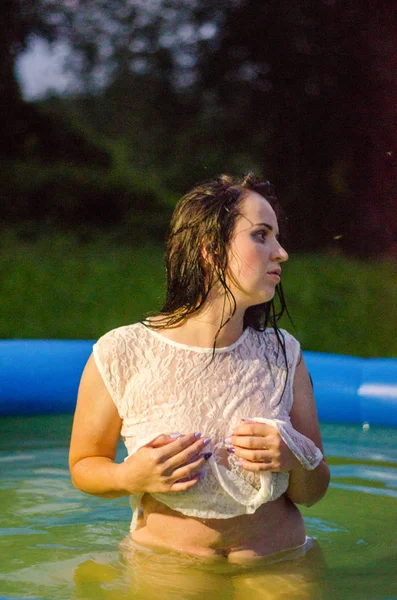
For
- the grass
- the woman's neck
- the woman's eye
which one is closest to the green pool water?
the woman's neck

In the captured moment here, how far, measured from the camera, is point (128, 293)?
8773mm

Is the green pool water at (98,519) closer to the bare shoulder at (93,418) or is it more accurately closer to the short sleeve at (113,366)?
the bare shoulder at (93,418)

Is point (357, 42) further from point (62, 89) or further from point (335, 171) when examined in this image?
point (62, 89)

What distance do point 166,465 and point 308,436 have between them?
1.34 ft

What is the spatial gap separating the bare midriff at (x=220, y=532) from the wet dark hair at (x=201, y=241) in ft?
1.30

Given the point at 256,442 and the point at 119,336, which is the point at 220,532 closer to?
the point at 256,442

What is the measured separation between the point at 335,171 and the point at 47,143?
3.69 m

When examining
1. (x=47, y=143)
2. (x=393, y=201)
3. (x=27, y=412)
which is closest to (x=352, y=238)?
(x=393, y=201)

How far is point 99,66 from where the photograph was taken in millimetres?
13266

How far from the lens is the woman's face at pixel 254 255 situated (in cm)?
216

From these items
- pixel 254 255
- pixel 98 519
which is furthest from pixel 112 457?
pixel 98 519

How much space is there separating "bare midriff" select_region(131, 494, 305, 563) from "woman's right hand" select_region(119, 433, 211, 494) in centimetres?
15

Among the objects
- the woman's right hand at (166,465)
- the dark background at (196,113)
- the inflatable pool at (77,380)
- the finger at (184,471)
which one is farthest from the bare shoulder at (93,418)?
the dark background at (196,113)

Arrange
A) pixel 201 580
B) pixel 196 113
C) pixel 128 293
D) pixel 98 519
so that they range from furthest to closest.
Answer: pixel 196 113 < pixel 128 293 < pixel 98 519 < pixel 201 580
